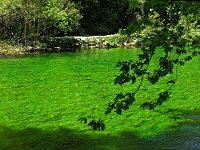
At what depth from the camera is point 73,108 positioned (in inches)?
664

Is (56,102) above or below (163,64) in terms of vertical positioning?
below

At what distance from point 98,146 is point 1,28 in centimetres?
3628

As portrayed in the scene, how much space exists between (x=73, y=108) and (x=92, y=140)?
4908mm

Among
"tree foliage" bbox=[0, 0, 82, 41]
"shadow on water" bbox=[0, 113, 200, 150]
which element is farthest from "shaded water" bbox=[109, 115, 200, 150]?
"tree foliage" bbox=[0, 0, 82, 41]

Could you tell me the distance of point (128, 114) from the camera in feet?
50.4

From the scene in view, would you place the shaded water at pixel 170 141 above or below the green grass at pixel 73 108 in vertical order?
above

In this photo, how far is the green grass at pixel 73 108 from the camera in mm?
12250

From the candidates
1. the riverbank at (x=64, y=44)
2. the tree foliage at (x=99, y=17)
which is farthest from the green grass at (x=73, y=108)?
the tree foliage at (x=99, y=17)

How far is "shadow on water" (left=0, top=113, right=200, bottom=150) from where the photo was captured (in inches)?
444

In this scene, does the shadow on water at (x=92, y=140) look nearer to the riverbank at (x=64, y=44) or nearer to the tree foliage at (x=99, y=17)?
the riverbank at (x=64, y=44)

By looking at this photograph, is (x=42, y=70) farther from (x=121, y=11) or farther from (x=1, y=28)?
(x=121, y=11)

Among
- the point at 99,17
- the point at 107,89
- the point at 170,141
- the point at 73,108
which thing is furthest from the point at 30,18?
the point at 170,141

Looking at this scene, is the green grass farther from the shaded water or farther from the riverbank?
the riverbank

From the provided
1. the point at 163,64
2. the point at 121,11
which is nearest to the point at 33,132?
the point at 163,64
